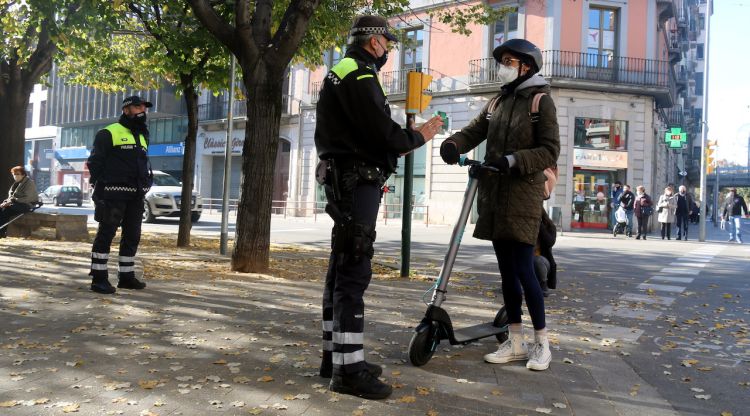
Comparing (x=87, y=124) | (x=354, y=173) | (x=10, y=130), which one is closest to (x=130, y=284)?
(x=354, y=173)

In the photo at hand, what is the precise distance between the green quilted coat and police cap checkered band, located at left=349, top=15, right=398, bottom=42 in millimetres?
917

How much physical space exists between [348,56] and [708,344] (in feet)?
12.0

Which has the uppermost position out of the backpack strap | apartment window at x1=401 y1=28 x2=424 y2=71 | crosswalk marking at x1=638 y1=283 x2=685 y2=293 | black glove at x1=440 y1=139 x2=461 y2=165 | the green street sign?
apartment window at x1=401 y1=28 x2=424 y2=71

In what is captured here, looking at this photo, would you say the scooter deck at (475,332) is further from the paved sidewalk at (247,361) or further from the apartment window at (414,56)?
the apartment window at (414,56)

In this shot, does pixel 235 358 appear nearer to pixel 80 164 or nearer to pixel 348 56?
pixel 348 56

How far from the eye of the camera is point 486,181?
13.1ft

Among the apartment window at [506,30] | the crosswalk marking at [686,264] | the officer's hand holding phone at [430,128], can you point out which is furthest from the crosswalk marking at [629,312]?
the apartment window at [506,30]

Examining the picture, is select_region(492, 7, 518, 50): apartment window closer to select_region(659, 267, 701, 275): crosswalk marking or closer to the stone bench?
select_region(659, 267, 701, 275): crosswalk marking

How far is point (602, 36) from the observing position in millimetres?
25328

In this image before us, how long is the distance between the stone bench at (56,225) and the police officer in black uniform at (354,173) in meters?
10.7

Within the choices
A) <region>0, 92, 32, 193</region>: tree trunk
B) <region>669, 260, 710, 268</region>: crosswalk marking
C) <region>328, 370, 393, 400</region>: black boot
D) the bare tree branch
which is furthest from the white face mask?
<region>0, 92, 32, 193</region>: tree trunk

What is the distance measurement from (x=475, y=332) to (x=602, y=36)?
2390 centimetres

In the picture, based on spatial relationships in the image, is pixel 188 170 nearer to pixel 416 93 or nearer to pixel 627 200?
pixel 416 93

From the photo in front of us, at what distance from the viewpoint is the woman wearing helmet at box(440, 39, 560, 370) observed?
12.6ft
